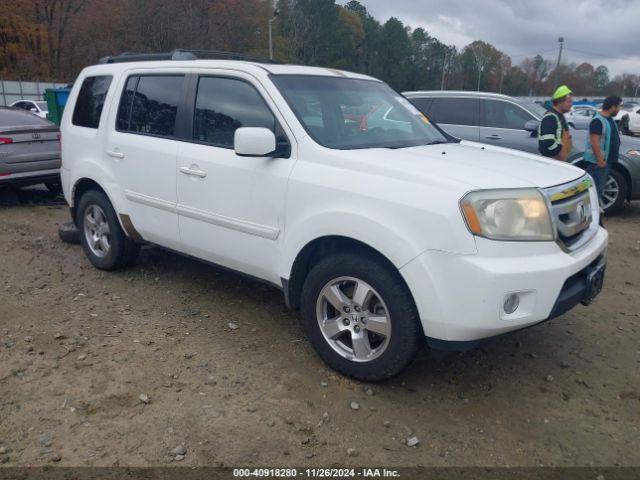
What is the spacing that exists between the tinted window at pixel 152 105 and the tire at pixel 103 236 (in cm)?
78

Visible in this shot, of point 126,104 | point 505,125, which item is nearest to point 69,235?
point 126,104

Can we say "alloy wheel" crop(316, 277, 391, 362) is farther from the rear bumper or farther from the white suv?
the rear bumper

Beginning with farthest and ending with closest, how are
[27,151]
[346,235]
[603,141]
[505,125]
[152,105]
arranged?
[505,125] < [27,151] < [603,141] < [152,105] < [346,235]

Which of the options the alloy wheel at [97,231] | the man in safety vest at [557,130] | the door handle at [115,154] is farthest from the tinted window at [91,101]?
the man in safety vest at [557,130]

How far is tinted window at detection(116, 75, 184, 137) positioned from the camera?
430 centimetres

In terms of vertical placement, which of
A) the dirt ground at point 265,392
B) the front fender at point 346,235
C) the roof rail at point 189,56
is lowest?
the dirt ground at point 265,392

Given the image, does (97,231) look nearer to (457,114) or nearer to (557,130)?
(557,130)

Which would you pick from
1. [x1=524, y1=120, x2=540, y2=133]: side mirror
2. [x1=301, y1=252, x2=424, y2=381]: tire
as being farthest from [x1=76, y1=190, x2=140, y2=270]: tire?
[x1=524, y1=120, x2=540, y2=133]: side mirror

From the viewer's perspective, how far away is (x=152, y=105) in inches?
176

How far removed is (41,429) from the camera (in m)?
2.93

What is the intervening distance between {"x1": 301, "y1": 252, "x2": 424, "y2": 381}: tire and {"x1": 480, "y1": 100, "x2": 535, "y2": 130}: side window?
595 centimetres

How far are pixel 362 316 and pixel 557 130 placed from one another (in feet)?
14.5

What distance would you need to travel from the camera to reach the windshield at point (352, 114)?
3.66 meters

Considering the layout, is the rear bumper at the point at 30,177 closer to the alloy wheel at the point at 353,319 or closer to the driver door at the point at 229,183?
the driver door at the point at 229,183
